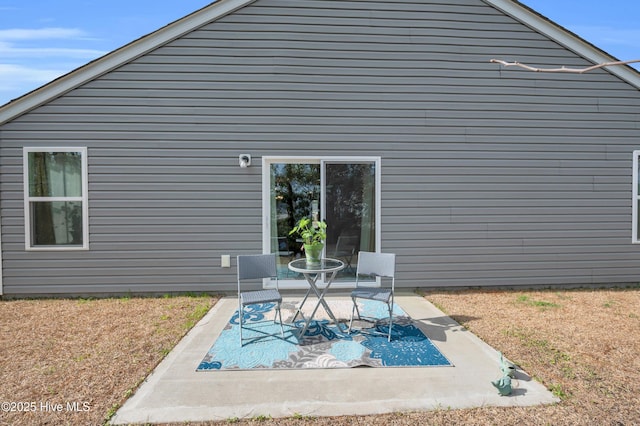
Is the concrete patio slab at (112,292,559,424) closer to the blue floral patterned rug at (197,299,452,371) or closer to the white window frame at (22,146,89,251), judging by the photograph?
the blue floral patterned rug at (197,299,452,371)

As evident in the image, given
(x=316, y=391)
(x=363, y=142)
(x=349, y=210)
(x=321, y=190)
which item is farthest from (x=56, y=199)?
(x=316, y=391)

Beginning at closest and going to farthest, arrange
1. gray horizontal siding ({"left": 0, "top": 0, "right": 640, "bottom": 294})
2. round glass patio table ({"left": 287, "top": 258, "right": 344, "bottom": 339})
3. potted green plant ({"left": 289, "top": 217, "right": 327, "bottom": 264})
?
round glass patio table ({"left": 287, "top": 258, "right": 344, "bottom": 339}) → potted green plant ({"left": 289, "top": 217, "right": 327, "bottom": 264}) → gray horizontal siding ({"left": 0, "top": 0, "right": 640, "bottom": 294})

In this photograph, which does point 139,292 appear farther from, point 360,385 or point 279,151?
point 360,385

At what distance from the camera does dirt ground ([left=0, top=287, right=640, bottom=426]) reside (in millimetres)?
2377

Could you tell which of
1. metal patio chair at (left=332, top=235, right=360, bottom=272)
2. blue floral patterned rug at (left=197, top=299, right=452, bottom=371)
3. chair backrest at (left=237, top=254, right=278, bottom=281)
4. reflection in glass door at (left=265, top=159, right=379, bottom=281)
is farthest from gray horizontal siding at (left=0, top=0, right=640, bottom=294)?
blue floral patterned rug at (left=197, top=299, right=452, bottom=371)

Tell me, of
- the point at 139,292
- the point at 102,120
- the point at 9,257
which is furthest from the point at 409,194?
the point at 9,257

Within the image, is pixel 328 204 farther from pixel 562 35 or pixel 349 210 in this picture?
pixel 562 35

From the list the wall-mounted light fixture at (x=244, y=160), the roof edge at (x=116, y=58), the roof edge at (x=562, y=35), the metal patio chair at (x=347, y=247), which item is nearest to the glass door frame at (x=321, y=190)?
the wall-mounted light fixture at (x=244, y=160)

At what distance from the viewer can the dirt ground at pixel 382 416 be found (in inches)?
93.6

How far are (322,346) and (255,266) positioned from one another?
1291mm

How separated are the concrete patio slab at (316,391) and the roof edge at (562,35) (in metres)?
5.43

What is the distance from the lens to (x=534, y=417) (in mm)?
2344

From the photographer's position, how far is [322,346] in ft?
11.5

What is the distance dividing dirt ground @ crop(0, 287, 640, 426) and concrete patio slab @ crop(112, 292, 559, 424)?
102 millimetres
